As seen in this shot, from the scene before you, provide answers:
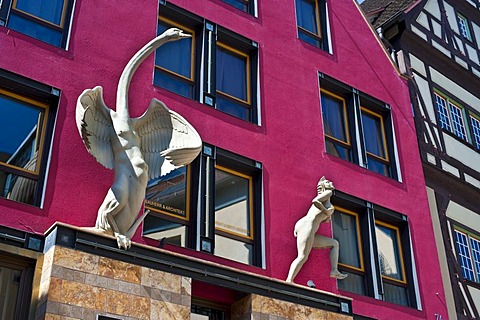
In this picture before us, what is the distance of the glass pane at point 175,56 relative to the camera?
13398 mm

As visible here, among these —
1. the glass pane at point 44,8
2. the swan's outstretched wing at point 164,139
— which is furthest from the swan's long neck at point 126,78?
the glass pane at point 44,8

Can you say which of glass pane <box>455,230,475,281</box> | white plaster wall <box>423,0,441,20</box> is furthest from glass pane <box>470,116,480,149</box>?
glass pane <box>455,230,475,281</box>

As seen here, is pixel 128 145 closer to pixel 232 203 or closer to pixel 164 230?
Answer: pixel 164 230

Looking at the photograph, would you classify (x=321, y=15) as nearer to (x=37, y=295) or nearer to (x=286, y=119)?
(x=286, y=119)

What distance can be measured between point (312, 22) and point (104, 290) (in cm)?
960

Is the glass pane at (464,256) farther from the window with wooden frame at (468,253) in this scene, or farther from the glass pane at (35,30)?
the glass pane at (35,30)

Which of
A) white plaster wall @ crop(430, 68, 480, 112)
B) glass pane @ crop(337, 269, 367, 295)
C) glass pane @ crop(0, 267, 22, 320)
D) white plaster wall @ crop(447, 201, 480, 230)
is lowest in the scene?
glass pane @ crop(0, 267, 22, 320)

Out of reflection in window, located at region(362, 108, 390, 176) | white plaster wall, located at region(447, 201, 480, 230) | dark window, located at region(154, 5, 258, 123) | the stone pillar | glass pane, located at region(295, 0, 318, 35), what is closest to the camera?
the stone pillar

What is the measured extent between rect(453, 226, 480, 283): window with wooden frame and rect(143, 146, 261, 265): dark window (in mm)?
6603

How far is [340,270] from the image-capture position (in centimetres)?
1389

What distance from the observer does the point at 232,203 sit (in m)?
12.9

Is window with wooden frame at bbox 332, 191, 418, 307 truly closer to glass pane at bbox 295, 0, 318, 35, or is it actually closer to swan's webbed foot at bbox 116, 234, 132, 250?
glass pane at bbox 295, 0, 318, 35

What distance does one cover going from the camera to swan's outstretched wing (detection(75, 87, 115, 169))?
33.7ft

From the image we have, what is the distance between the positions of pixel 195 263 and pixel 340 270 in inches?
166
